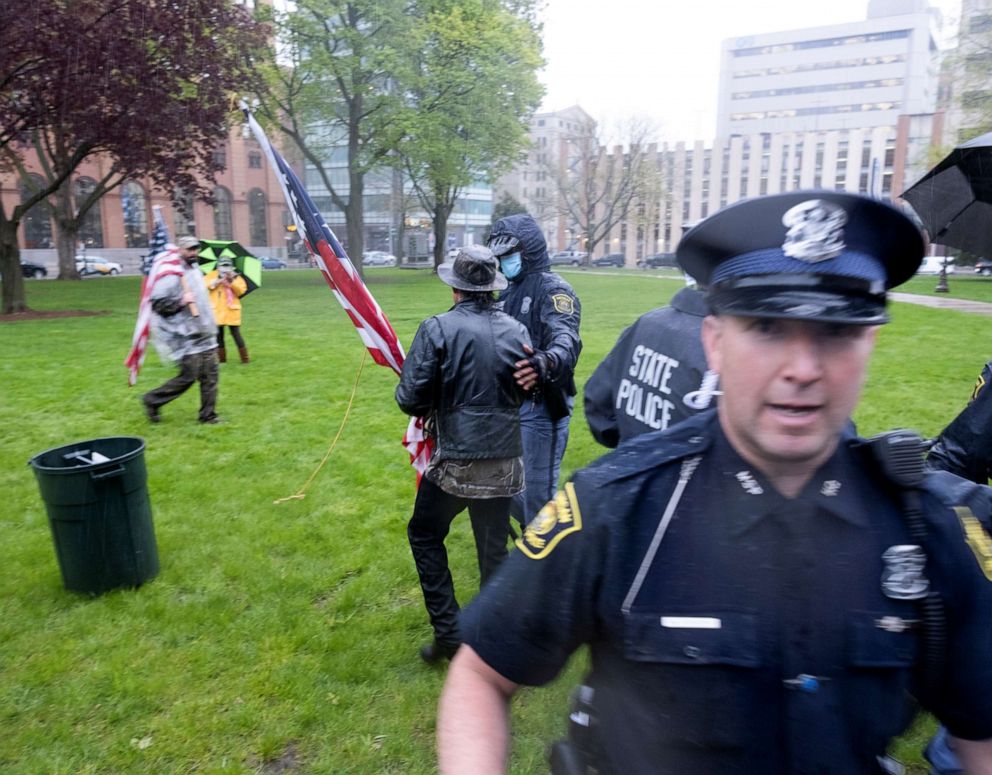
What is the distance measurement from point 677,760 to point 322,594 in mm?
4012

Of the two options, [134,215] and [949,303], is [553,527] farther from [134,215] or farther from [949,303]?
[134,215]

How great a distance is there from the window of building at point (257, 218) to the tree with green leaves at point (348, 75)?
1585 inches

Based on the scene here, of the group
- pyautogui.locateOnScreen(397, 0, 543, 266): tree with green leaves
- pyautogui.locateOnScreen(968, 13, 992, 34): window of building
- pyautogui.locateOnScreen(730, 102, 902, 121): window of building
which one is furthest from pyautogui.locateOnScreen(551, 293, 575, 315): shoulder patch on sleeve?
pyautogui.locateOnScreen(730, 102, 902, 121): window of building

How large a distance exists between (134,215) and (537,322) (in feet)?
228

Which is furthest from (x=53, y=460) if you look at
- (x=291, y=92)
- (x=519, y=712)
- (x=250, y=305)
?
(x=291, y=92)

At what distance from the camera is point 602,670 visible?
146cm

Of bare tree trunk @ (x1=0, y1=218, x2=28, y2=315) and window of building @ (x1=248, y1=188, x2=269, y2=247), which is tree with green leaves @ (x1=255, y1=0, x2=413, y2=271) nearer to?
bare tree trunk @ (x1=0, y1=218, x2=28, y2=315)

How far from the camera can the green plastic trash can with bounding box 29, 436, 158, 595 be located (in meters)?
4.53

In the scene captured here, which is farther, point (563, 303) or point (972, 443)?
point (563, 303)

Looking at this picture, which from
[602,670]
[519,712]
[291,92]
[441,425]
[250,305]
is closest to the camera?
[602,670]

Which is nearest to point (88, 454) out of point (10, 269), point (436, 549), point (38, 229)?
point (436, 549)

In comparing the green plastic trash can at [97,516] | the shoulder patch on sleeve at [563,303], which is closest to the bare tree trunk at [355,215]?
the green plastic trash can at [97,516]

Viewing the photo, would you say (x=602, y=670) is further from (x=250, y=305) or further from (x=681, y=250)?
(x=250, y=305)

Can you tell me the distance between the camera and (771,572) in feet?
4.34
